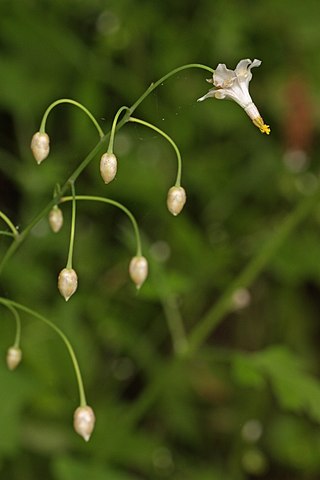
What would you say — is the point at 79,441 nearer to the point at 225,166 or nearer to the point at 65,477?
the point at 65,477

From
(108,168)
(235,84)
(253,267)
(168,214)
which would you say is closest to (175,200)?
(108,168)

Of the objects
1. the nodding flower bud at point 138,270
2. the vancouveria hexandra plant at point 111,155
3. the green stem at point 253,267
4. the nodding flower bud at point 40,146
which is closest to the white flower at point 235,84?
the vancouveria hexandra plant at point 111,155

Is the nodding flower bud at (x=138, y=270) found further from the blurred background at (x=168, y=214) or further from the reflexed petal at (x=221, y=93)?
the blurred background at (x=168, y=214)

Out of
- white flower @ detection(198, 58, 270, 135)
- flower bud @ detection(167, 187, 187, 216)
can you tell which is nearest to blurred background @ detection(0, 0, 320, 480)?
flower bud @ detection(167, 187, 187, 216)

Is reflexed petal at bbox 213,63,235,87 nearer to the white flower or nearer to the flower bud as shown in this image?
the white flower

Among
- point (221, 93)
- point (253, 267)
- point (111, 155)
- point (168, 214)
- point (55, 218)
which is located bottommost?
point (55, 218)

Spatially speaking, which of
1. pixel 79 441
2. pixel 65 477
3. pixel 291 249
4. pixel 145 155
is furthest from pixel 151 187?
pixel 65 477

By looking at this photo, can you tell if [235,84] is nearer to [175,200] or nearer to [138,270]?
[175,200]
